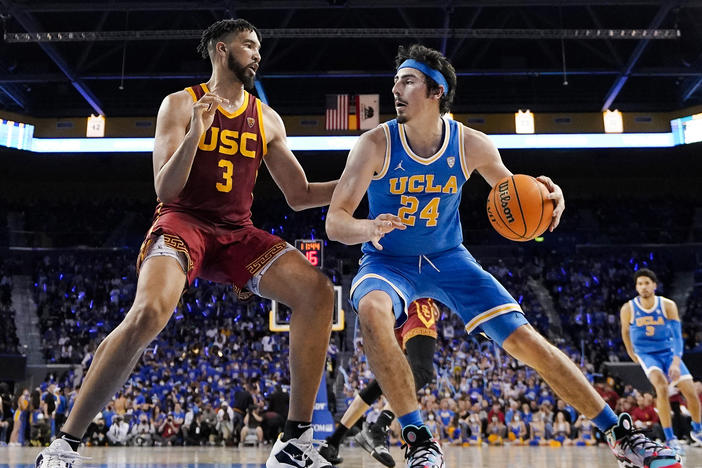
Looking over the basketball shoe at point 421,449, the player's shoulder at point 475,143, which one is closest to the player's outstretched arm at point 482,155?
the player's shoulder at point 475,143

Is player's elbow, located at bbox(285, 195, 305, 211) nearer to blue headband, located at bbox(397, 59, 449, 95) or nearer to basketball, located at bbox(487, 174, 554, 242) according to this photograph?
blue headband, located at bbox(397, 59, 449, 95)

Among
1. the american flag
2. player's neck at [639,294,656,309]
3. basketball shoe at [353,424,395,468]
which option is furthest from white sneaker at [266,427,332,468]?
the american flag

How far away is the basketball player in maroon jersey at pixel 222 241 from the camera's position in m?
3.08

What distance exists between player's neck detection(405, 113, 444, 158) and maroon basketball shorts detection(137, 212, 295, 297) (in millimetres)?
961

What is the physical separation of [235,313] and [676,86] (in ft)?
45.6

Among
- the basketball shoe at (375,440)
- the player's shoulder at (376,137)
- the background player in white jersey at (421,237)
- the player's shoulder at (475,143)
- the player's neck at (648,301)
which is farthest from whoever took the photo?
the player's neck at (648,301)

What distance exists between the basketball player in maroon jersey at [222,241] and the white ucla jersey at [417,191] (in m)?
0.43

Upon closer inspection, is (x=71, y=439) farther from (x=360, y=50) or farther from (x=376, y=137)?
(x=360, y=50)

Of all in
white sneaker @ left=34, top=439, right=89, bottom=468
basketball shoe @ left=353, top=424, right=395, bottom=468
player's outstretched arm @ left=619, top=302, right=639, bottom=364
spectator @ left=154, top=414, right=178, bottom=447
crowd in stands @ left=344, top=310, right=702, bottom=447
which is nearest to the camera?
white sneaker @ left=34, top=439, right=89, bottom=468

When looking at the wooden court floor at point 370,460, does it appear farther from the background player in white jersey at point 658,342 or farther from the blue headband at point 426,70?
the blue headband at point 426,70

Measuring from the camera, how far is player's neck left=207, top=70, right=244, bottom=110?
12.9 feet

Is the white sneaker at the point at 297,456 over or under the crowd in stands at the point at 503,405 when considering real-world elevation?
over

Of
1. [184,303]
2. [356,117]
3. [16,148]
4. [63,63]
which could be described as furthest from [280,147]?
[16,148]

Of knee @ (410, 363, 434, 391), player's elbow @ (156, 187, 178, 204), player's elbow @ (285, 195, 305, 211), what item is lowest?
knee @ (410, 363, 434, 391)
